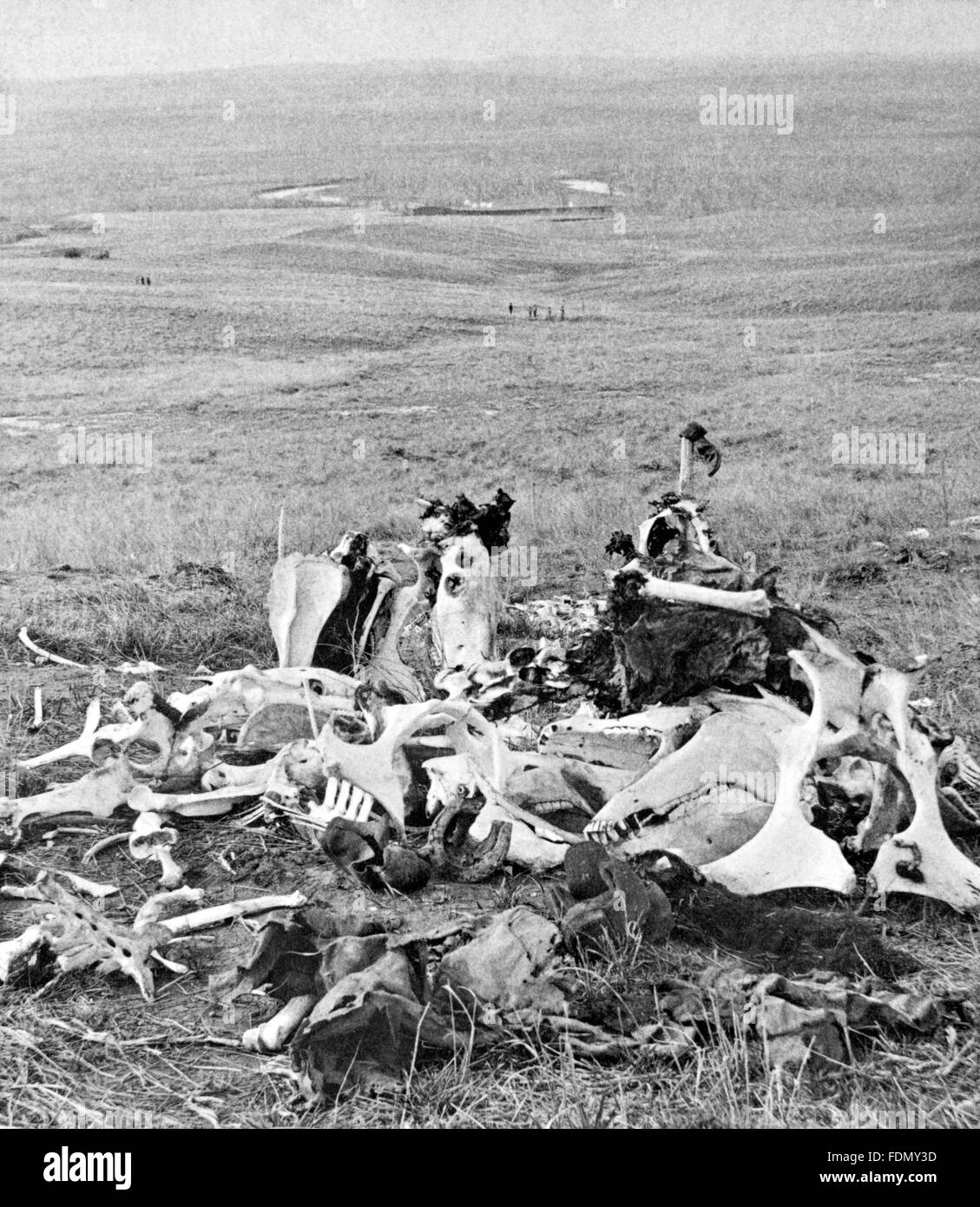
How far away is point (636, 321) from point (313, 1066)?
12.7 meters

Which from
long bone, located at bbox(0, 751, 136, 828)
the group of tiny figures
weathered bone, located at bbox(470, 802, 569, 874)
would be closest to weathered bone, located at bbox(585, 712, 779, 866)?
weathered bone, located at bbox(470, 802, 569, 874)

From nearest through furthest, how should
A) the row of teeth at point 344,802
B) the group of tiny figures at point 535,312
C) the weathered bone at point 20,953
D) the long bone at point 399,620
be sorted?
the weathered bone at point 20,953 → the row of teeth at point 344,802 → the long bone at point 399,620 → the group of tiny figures at point 535,312

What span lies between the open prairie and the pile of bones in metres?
1.21

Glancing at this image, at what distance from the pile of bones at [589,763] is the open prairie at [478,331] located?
3.98 ft

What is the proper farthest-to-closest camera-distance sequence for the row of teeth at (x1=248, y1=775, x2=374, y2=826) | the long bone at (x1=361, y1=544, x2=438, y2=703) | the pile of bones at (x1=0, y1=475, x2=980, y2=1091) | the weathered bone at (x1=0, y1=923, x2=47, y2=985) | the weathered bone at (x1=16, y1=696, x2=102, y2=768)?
the long bone at (x1=361, y1=544, x2=438, y2=703), the weathered bone at (x1=16, y1=696, x2=102, y2=768), the row of teeth at (x1=248, y1=775, x2=374, y2=826), the pile of bones at (x1=0, y1=475, x2=980, y2=1091), the weathered bone at (x1=0, y1=923, x2=47, y2=985)

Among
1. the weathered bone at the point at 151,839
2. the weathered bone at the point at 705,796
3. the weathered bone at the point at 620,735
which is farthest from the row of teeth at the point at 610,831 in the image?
the weathered bone at the point at 151,839

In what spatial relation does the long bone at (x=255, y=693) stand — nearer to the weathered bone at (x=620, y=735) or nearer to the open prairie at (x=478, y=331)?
the weathered bone at (x=620, y=735)

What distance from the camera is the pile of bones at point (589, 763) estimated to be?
2.93m

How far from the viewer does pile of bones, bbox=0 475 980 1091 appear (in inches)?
115

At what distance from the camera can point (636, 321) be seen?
1424 cm

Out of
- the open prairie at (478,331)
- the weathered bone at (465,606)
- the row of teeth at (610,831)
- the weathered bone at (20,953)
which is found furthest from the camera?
the open prairie at (478,331)

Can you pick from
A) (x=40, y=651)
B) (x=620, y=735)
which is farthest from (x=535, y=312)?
(x=620, y=735)

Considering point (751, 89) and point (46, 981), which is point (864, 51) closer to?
point (751, 89)

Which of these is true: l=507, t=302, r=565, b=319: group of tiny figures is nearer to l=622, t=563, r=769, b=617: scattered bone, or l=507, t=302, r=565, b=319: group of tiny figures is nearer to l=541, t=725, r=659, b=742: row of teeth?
l=541, t=725, r=659, b=742: row of teeth
